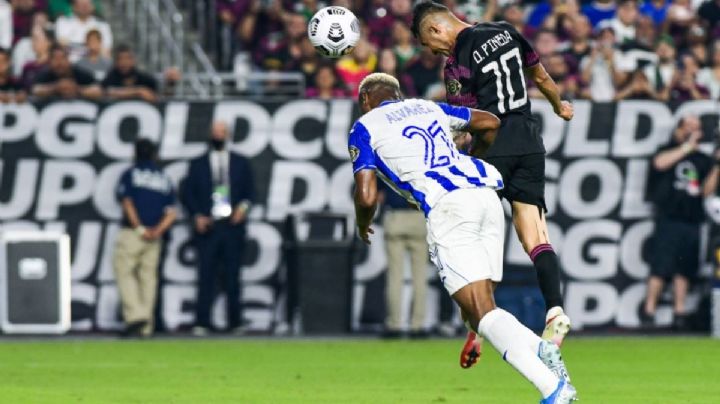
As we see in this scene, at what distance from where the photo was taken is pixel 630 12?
22859 mm

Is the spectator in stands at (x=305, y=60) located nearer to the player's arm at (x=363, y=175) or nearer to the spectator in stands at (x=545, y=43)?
the spectator in stands at (x=545, y=43)

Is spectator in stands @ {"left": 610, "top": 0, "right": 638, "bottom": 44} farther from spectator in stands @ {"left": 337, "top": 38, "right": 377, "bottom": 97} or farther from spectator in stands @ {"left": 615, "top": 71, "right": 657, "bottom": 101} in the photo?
spectator in stands @ {"left": 337, "top": 38, "right": 377, "bottom": 97}

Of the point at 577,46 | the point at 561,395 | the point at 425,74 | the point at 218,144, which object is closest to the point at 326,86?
the point at 425,74

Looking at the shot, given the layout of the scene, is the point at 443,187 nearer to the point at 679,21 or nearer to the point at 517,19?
the point at 517,19

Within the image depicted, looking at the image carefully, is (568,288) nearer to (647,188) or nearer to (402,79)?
(647,188)

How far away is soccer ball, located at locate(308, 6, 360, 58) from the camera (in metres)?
12.6

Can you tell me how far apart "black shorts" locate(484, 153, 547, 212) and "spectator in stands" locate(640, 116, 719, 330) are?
8.07m

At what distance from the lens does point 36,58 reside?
2131 cm

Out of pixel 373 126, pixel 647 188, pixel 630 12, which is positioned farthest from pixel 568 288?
pixel 373 126

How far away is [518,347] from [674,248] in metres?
10.8

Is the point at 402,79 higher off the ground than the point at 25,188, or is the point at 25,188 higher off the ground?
the point at 402,79

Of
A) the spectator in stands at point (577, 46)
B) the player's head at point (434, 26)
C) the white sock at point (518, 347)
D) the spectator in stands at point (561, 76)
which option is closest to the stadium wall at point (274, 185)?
the spectator in stands at point (561, 76)

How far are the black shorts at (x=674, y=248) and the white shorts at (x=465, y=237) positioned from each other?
10.2 meters

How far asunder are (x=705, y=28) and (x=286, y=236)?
6.67 m
